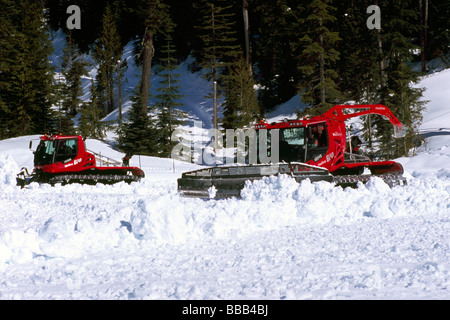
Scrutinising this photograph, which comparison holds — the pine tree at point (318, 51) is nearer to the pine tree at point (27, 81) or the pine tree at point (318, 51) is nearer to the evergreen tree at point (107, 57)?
the pine tree at point (27, 81)

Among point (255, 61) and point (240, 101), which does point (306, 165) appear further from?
point (255, 61)

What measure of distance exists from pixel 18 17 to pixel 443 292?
41037 mm

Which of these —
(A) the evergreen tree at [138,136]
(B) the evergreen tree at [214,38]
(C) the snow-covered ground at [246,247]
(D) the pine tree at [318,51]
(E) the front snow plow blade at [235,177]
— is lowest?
(C) the snow-covered ground at [246,247]

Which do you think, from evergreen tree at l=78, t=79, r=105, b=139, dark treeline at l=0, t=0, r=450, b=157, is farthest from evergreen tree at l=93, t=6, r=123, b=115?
evergreen tree at l=78, t=79, r=105, b=139

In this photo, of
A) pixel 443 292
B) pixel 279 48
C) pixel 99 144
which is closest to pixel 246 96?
pixel 279 48

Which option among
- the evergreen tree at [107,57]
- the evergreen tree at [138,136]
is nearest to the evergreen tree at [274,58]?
the evergreen tree at [138,136]

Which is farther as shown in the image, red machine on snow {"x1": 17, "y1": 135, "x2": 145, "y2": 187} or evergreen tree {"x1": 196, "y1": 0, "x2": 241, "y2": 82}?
evergreen tree {"x1": 196, "y1": 0, "x2": 241, "y2": 82}

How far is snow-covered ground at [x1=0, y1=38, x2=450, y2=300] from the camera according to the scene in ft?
13.0

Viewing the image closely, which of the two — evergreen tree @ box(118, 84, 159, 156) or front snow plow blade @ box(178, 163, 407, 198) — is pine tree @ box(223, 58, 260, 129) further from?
front snow plow blade @ box(178, 163, 407, 198)

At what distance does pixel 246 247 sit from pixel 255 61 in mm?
39384

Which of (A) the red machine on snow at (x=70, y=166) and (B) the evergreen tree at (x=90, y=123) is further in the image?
(B) the evergreen tree at (x=90, y=123)

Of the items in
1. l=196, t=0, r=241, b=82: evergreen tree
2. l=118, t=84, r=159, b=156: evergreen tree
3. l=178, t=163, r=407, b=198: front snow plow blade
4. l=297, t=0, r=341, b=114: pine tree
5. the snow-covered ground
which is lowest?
the snow-covered ground

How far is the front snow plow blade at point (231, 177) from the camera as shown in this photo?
9289 millimetres
